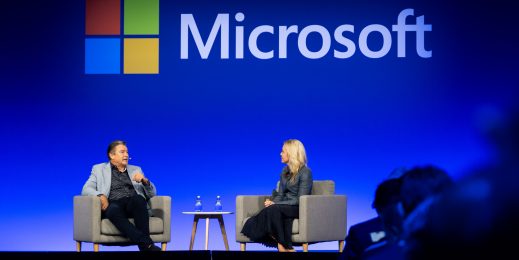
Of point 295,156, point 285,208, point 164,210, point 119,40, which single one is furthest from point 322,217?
point 119,40

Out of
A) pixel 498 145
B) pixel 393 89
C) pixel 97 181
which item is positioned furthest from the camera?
pixel 393 89

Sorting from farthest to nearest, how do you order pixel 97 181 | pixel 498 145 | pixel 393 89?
1. pixel 393 89
2. pixel 97 181
3. pixel 498 145

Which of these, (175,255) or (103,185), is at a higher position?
(103,185)

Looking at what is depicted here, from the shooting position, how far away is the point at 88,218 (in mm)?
5785

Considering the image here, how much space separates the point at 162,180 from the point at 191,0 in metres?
1.77

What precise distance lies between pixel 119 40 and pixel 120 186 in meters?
1.75

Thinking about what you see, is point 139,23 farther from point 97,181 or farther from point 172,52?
point 97,181

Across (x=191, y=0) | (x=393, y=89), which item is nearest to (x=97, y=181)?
(x=191, y=0)

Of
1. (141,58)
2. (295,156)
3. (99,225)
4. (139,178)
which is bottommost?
(99,225)

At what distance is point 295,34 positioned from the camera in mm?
7188

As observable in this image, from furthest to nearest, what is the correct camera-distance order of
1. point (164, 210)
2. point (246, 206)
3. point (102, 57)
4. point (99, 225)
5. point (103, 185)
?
point (102, 57)
point (246, 206)
point (164, 210)
point (103, 185)
point (99, 225)

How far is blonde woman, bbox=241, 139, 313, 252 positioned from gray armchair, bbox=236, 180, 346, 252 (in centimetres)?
8

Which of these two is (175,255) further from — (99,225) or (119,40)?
(119,40)

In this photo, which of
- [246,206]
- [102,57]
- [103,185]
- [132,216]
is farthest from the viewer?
[102,57]
